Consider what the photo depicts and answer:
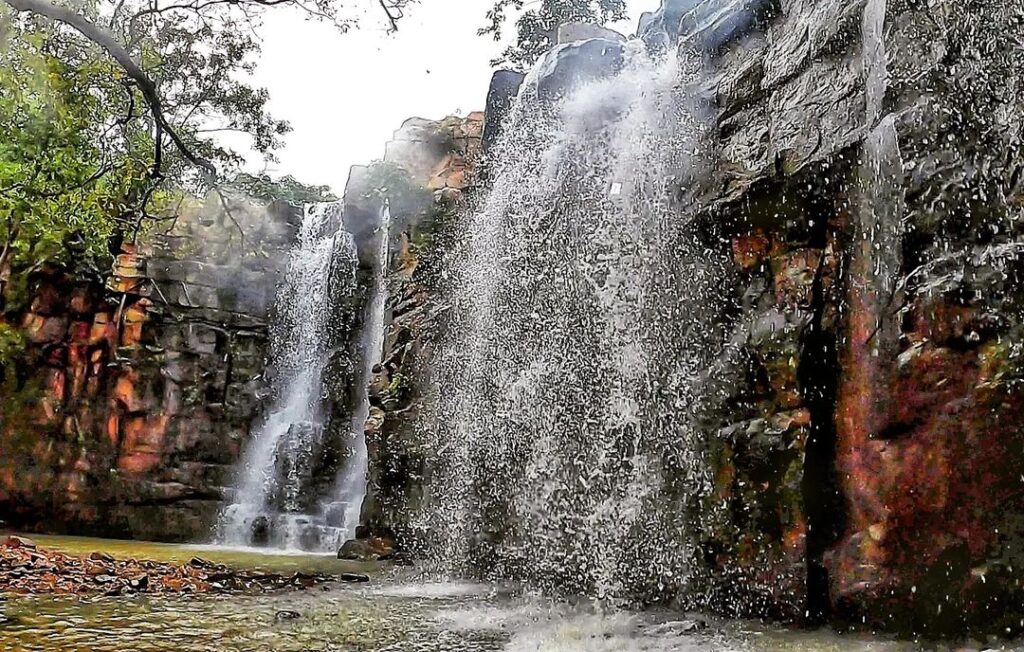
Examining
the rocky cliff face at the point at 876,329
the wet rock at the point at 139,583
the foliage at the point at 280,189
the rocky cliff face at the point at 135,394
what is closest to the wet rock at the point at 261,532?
the rocky cliff face at the point at 135,394

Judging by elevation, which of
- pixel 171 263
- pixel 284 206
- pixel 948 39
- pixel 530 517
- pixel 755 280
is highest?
pixel 284 206

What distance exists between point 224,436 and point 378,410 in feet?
16.4

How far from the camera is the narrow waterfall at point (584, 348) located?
717cm

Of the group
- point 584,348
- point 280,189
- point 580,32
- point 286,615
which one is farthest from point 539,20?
point 286,615

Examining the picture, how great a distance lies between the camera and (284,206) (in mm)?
18266

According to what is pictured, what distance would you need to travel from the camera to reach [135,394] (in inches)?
600

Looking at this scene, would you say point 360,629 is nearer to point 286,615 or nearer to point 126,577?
point 286,615

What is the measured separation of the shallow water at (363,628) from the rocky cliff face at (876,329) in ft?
1.81

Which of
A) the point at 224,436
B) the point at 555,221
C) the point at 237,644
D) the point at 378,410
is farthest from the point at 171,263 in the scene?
the point at 237,644

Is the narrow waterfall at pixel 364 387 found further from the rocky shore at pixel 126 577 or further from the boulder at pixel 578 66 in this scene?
the rocky shore at pixel 126 577

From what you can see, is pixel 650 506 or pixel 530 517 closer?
pixel 650 506

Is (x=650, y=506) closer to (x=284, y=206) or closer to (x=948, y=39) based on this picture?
(x=948, y=39)

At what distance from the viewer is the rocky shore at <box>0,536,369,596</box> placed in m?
6.43

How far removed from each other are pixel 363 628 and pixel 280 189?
72.2 feet
